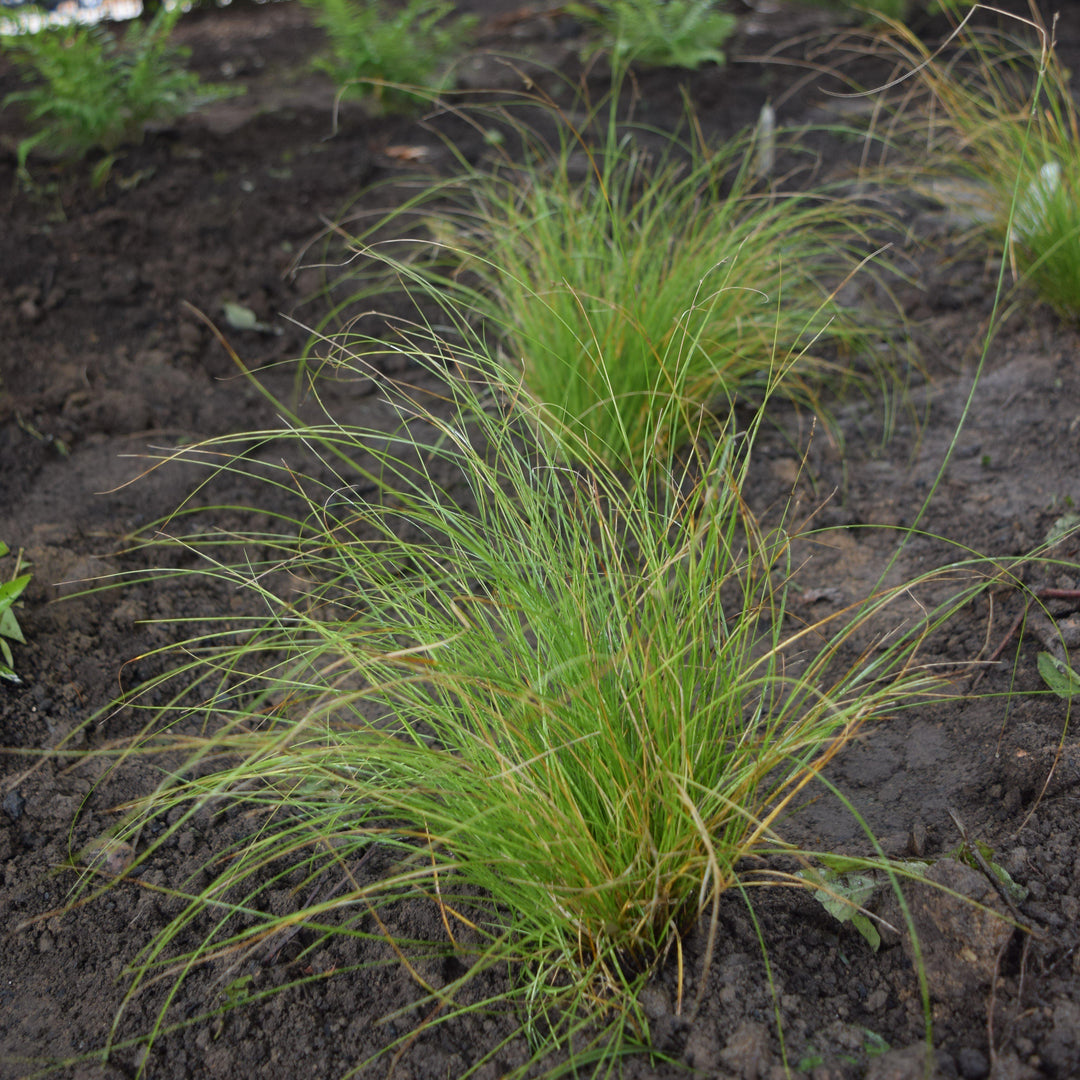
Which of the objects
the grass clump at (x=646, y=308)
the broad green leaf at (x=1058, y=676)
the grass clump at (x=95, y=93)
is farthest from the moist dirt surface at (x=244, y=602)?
the grass clump at (x=646, y=308)

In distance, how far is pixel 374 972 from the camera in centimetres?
154

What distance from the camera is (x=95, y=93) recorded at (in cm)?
394

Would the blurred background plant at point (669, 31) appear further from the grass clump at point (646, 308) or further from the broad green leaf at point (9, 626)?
the broad green leaf at point (9, 626)

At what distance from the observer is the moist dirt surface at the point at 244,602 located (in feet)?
4.55

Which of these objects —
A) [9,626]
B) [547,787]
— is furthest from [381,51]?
[547,787]

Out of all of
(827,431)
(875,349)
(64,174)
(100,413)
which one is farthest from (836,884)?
(64,174)

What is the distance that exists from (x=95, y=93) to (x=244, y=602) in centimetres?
289

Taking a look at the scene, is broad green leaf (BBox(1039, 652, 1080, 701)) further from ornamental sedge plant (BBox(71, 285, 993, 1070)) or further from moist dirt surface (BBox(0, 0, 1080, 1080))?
ornamental sedge plant (BBox(71, 285, 993, 1070))

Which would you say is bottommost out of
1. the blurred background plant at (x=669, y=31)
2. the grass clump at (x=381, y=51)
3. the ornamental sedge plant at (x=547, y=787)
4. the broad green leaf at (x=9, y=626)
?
the ornamental sedge plant at (x=547, y=787)

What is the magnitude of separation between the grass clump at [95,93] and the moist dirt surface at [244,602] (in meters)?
0.16

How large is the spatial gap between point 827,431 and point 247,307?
2237 millimetres

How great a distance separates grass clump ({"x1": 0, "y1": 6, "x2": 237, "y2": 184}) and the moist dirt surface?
0.16 meters

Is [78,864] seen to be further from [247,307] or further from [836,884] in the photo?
[247,307]

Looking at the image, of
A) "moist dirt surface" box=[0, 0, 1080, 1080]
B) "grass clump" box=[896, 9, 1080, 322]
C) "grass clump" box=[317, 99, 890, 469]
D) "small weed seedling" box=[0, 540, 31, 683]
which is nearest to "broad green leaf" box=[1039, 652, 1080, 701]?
"moist dirt surface" box=[0, 0, 1080, 1080]
